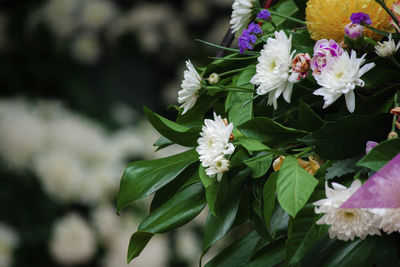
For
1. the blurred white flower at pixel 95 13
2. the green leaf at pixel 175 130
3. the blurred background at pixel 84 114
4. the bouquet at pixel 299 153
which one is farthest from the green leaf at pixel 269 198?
the blurred white flower at pixel 95 13

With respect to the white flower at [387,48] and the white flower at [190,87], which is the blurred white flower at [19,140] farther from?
the white flower at [387,48]

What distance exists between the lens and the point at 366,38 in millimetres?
354

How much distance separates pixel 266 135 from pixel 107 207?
664mm

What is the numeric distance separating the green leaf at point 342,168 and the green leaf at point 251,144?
5cm

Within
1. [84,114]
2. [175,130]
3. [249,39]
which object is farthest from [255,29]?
[84,114]

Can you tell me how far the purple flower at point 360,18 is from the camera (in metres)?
0.34

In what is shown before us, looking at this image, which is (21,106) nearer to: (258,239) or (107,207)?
(107,207)

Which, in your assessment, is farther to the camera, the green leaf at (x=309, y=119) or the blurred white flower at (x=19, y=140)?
the blurred white flower at (x=19, y=140)

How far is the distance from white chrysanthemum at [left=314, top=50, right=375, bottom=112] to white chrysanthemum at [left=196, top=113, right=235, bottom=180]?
Result: 0.25 ft

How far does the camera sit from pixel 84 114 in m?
1.31

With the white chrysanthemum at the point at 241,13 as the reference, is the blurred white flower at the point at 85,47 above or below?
below

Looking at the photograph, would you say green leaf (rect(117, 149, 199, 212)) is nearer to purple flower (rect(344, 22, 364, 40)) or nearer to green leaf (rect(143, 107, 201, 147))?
green leaf (rect(143, 107, 201, 147))

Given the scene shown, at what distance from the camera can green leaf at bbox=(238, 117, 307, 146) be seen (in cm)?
36

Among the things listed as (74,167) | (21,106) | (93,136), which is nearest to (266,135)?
(74,167)
